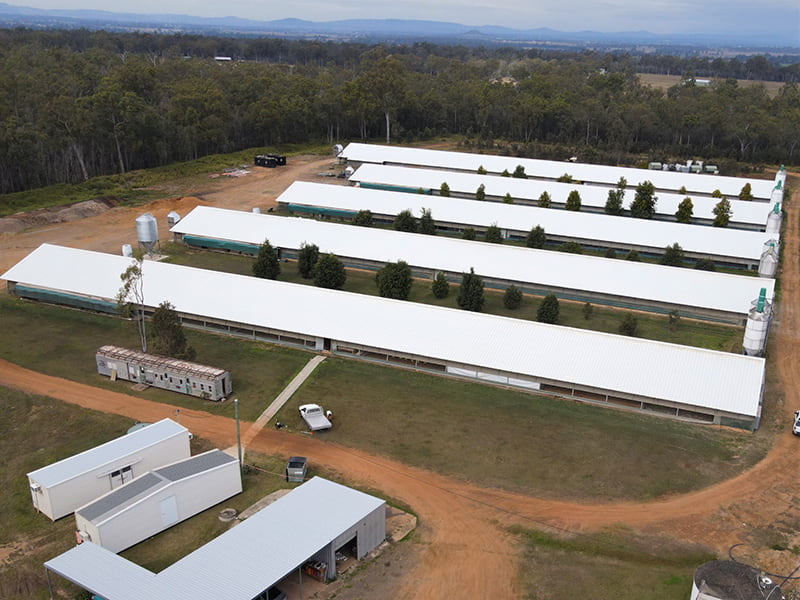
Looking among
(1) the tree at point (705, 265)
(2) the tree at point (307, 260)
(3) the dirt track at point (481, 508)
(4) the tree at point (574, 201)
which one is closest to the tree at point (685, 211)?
(4) the tree at point (574, 201)

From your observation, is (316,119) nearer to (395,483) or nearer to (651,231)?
(651,231)

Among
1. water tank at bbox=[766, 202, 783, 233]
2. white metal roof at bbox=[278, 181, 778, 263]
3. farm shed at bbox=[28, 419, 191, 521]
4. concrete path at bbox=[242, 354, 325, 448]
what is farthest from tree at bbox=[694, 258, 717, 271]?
farm shed at bbox=[28, 419, 191, 521]

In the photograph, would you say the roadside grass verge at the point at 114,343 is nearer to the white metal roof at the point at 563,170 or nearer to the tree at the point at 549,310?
the tree at the point at 549,310

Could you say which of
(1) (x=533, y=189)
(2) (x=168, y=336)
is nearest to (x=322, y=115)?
(1) (x=533, y=189)

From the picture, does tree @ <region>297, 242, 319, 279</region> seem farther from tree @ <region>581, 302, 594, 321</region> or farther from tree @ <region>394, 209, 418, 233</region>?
tree @ <region>581, 302, 594, 321</region>

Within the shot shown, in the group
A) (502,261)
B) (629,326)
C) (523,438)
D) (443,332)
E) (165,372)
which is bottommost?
(523,438)

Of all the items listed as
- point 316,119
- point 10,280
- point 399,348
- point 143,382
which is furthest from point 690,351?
point 316,119

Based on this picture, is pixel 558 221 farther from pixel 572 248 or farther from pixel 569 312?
pixel 569 312
